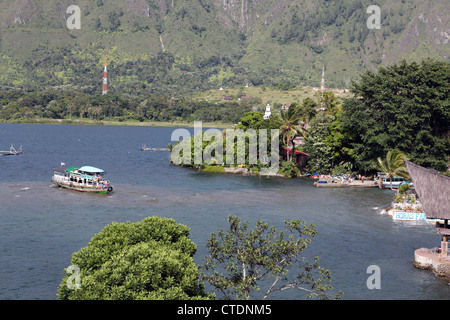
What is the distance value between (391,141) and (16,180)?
64316 millimetres

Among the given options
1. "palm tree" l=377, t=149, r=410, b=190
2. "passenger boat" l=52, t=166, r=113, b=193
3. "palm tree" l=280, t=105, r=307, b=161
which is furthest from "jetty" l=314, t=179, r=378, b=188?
"passenger boat" l=52, t=166, r=113, b=193

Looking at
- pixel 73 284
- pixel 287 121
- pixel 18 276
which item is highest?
pixel 287 121

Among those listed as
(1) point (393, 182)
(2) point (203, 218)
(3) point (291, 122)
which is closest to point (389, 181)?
(1) point (393, 182)

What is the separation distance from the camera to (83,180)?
84.9m

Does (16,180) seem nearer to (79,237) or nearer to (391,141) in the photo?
(79,237)

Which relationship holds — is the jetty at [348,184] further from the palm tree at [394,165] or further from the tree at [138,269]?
the tree at [138,269]

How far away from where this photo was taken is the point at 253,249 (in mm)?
32844

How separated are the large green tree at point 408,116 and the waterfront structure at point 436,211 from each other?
1565 inches

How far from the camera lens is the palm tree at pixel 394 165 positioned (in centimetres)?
8875
